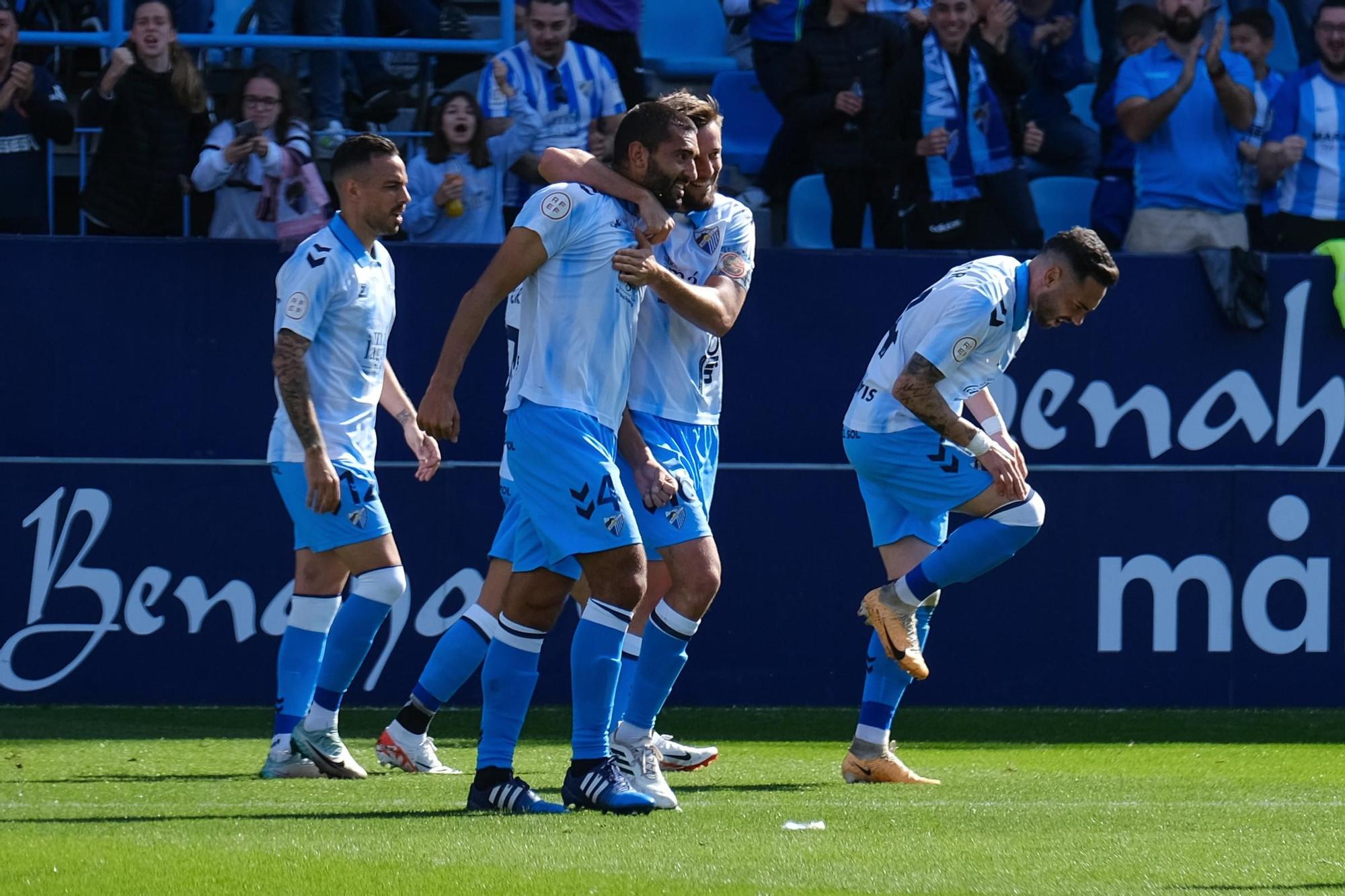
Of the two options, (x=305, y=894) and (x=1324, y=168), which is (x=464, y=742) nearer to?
(x=305, y=894)

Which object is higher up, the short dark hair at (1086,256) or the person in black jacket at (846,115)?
the person in black jacket at (846,115)

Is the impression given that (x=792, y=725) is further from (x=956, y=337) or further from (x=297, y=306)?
(x=297, y=306)

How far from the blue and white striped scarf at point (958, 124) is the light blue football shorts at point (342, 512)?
4592 mm

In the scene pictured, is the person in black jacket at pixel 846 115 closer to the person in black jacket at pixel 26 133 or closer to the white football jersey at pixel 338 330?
the person in black jacket at pixel 26 133

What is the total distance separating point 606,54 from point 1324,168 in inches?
152

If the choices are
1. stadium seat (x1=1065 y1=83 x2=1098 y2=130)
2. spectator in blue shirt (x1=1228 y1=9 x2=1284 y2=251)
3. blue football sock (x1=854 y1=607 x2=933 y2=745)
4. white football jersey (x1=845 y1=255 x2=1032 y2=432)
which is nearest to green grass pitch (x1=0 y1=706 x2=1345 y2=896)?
blue football sock (x1=854 y1=607 x2=933 y2=745)

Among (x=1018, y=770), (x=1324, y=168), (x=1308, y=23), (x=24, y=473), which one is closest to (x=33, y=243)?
(x=24, y=473)

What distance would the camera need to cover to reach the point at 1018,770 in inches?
297

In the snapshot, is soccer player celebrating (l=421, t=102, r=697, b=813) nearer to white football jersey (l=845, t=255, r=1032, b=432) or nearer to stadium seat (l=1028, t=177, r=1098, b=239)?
white football jersey (l=845, t=255, r=1032, b=432)

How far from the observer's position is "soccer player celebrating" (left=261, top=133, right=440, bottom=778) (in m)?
6.69

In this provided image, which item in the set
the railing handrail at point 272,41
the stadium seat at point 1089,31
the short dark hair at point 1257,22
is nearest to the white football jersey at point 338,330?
the railing handrail at point 272,41

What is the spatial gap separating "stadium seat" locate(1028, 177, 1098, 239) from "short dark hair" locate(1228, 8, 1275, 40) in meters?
1.29

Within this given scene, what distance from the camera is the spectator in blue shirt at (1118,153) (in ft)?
35.2

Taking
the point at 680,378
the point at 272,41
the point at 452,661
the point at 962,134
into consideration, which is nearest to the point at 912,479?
the point at 680,378
